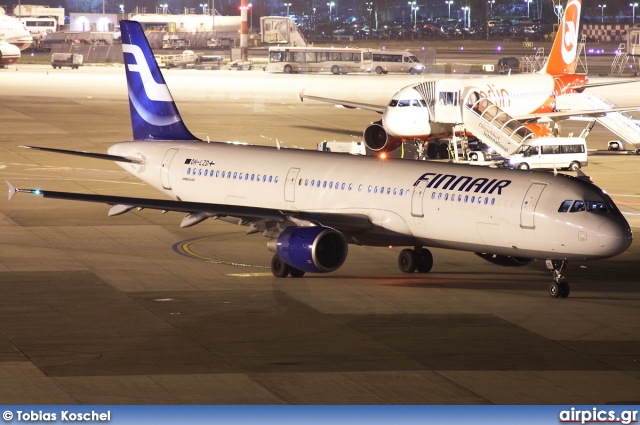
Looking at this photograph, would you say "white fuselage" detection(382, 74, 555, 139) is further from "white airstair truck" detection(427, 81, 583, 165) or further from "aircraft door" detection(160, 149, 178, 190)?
"aircraft door" detection(160, 149, 178, 190)

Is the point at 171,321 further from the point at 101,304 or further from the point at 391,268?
the point at 391,268

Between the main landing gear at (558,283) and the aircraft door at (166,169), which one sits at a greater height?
the aircraft door at (166,169)

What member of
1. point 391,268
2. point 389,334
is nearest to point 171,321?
point 389,334

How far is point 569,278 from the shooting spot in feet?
118

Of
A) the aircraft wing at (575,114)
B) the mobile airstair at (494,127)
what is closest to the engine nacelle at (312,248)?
the mobile airstair at (494,127)

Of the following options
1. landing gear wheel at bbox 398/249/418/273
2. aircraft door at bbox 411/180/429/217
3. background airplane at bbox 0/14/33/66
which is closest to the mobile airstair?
landing gear wheel at bbox 398/249/418/273

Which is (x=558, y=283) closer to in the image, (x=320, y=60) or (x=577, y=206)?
(x=577, y=206)

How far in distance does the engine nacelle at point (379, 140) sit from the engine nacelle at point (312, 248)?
3374cm

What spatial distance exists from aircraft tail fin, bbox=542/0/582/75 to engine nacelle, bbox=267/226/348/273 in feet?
162

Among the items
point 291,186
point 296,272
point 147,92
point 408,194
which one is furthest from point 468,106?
point 296,272

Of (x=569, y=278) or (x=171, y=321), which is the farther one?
(x=569, y=278)

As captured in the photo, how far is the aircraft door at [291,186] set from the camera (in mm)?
38031

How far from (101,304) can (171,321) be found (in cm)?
280

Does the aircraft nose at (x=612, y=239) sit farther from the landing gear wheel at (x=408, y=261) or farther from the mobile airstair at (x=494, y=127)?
the mobile airstair at (x=494, y=127)
